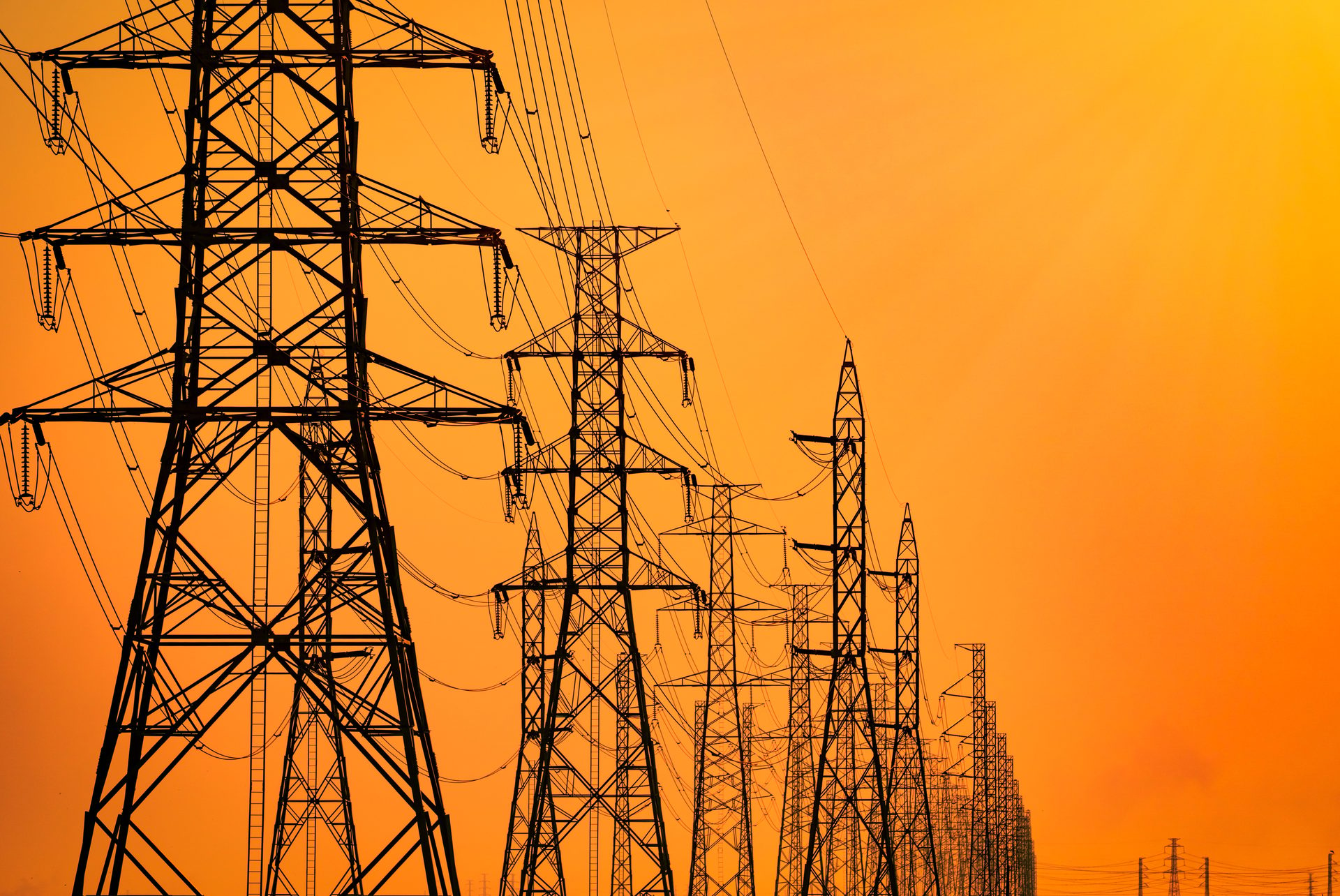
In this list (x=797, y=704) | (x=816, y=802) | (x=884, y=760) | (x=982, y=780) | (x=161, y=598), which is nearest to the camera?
(x=161, y=598)

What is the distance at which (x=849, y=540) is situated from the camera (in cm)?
5259

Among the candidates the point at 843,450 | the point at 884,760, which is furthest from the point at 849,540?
the point at 884,760

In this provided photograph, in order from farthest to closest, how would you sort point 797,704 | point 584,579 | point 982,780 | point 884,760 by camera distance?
point 982,780
point 797,704
point 884,760
point 584,579

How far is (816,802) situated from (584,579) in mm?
8596

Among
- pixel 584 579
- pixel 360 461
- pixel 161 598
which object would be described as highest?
pixel 584 579

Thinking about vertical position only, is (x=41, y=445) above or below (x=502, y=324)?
below

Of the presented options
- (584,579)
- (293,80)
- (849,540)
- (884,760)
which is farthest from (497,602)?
(293,80)

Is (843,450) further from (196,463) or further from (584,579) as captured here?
(196,463)

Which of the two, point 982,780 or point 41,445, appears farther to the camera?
point 982,780

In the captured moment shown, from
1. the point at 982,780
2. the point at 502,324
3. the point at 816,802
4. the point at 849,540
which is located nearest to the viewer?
the point at 502,324

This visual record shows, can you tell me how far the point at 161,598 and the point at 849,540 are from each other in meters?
27.9

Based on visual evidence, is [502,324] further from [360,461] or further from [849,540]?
[849,540]

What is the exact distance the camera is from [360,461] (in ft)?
90.6

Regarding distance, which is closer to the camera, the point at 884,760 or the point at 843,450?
the point at 843,450
